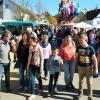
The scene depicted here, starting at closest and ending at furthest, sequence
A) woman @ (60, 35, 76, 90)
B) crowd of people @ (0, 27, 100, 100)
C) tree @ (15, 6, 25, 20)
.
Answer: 1. crowd of people @ (0, 27, 100, 100)
2. woman @ (60, 35, 76, 90)
3. tree @ (15, 6, 25, 20)

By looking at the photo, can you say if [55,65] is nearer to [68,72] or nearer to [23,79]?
[68,72]

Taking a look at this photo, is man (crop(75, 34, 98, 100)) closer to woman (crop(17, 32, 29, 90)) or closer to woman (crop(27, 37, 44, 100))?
woman (crop(27, 37, 44, 100))

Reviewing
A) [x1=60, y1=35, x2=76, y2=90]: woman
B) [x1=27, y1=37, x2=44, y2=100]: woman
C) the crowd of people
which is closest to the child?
the crowd of people

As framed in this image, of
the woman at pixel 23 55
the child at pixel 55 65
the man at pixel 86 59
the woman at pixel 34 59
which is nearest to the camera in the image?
the man at pixel 86 59

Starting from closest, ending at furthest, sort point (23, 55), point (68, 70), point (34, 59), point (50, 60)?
point (34, 59) → point (50, 60) → point (23, 55) → point (68, 70)

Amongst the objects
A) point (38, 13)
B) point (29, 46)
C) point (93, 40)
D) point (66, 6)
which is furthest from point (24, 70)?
point (38, 13)

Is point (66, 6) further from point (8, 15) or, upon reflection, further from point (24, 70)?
point (24, 70)

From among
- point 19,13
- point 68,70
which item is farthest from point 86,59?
point 19,13

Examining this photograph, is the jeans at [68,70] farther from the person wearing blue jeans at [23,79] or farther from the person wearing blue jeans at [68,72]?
the person wearing blue jeans at [23,79]

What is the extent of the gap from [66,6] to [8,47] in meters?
41.6

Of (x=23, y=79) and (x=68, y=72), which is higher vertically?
(x=68, y=72)

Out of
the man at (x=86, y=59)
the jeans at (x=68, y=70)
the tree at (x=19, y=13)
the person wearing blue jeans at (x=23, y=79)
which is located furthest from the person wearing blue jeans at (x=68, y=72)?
the tree at (x=19, y=13)

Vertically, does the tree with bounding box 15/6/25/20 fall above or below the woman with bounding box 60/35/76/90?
above

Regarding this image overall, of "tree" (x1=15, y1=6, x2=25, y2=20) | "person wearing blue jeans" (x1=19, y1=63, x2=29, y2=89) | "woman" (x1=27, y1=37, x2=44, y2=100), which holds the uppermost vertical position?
"tree" (x1=15, y1=6, x2=25, y2=20)
